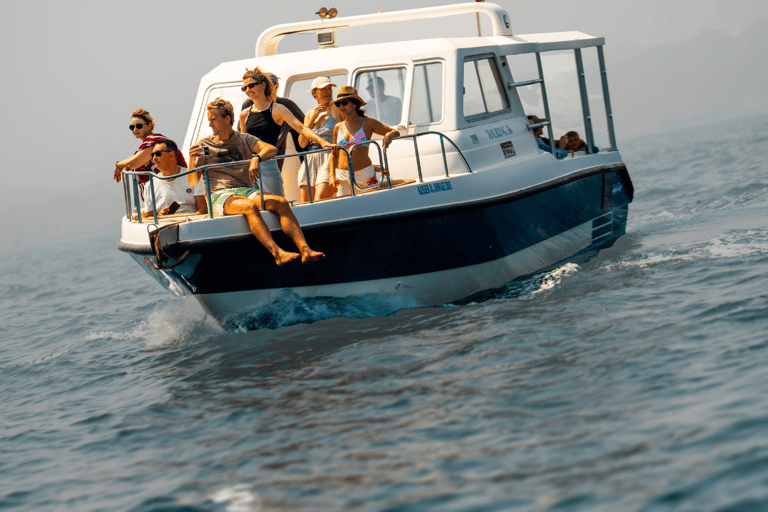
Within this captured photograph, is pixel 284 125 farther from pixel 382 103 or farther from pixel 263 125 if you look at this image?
pixel 382 103

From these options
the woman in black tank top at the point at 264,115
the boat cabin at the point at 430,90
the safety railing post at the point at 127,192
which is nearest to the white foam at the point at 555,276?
the boat cabin at the point at 430,90

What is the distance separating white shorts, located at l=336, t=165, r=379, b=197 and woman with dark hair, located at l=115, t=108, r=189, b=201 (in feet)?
5.09

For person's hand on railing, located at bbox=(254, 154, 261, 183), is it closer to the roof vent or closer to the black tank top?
the black tank top

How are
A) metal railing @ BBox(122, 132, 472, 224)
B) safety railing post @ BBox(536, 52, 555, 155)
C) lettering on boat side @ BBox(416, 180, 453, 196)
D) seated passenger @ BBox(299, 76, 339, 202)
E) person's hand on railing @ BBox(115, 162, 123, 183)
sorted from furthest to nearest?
1. safety railing post @ BBox(536, 52, 555, 155)
2. person's hand on railing @ BBox(115, 162, 123, 183)
3. seated passenger @ BBox(299, 76, 339, 202)
4. lettering on boat side @ BBox(416, 180, 453, 196)
5. metal railing @ BBox(122, 132, 472, 224)

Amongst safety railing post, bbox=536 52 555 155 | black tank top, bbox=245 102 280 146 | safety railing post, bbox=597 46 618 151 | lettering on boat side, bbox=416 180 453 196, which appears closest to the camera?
lettering on boat side, bbox=416 180 453 196

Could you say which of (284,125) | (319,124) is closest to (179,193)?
(284,125)

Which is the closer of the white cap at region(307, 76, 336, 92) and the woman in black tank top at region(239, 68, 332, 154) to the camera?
the woman in black tank top at region(239, 68, 332, 154)

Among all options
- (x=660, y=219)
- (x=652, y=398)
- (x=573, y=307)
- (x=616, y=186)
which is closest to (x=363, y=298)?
(x=573, y=307)

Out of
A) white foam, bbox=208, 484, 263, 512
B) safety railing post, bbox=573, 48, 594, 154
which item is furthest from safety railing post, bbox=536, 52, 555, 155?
white foam, bbox=208, 484, 263, 512

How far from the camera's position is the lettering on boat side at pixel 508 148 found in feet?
26.9

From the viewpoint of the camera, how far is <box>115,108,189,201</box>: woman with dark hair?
304 inches

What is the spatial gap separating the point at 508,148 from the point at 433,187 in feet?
4.84

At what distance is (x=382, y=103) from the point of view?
8.19 meters

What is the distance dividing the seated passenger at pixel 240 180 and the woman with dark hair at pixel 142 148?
2.79 feet
